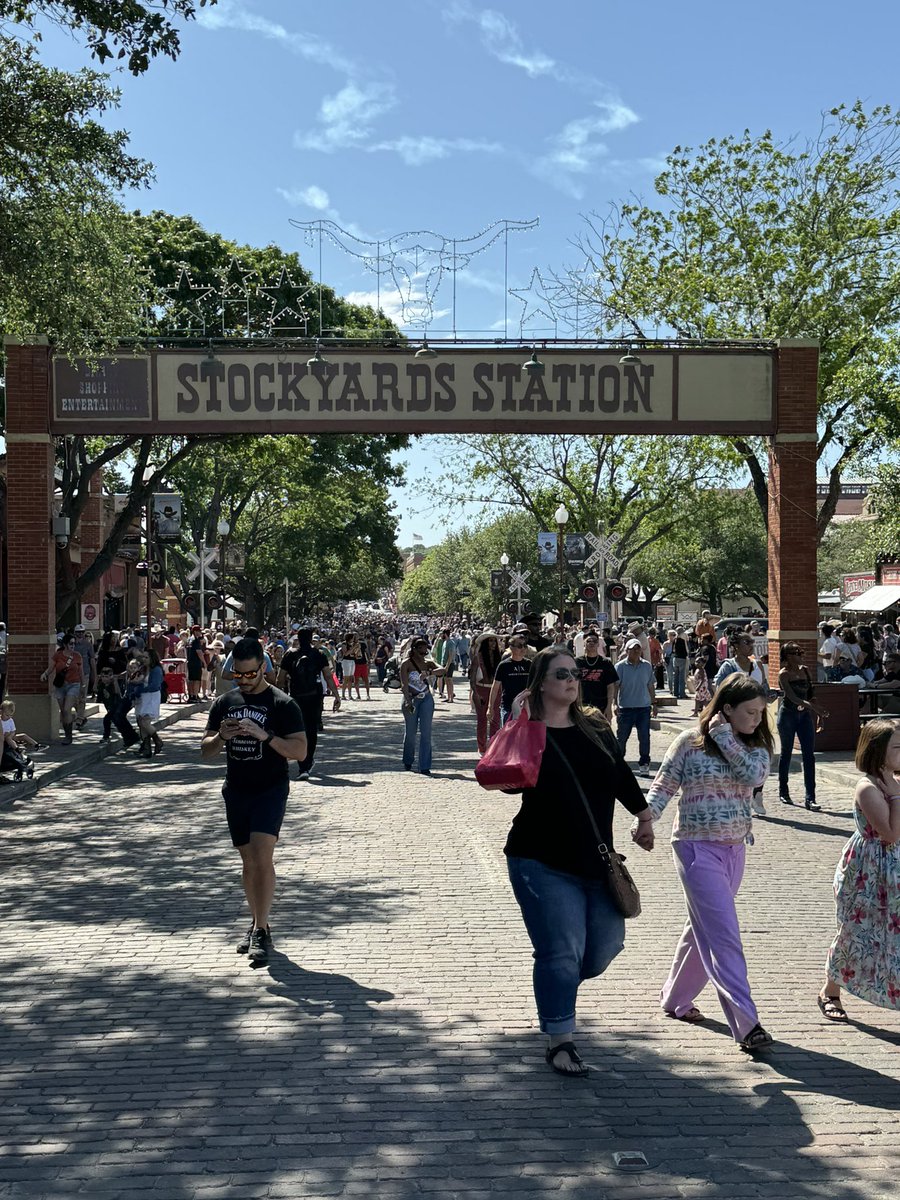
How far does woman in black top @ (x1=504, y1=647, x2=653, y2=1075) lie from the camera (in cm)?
531

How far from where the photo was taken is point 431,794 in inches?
566

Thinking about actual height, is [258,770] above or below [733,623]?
below

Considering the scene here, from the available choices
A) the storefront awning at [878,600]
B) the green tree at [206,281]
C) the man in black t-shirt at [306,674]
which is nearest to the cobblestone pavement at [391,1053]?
the man in black t-shirt at [306,674]

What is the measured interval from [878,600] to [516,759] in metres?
32.2

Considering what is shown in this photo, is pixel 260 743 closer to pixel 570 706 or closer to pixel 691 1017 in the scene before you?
pixel 570 706

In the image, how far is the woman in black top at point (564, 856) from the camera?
5.31m

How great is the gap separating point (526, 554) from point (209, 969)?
67.4 meters

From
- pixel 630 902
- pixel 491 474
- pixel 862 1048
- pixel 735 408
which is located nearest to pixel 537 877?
pixel 630 902

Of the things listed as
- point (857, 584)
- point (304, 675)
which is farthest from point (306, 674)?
point (857, 584)

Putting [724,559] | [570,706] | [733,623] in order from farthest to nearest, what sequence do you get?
[724,559] < [733,623] < [570,706]

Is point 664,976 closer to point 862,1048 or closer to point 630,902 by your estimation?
point 862,1048

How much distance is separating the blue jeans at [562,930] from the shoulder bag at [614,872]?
6cm

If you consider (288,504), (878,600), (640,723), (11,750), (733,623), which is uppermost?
(288,504)

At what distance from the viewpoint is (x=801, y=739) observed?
13.1 meters
